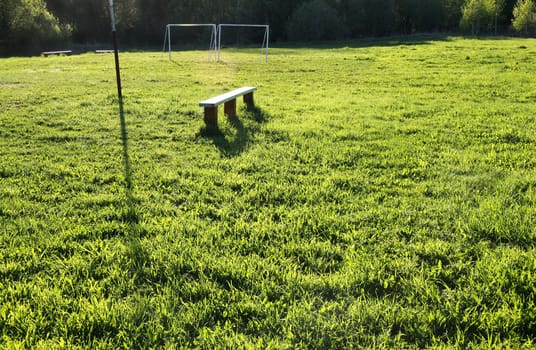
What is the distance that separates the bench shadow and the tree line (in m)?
38.0

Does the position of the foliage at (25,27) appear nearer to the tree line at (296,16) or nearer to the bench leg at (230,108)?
the tree line at (296,16)

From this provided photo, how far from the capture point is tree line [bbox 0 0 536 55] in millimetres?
49375

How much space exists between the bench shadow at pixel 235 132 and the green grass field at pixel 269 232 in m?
0.07

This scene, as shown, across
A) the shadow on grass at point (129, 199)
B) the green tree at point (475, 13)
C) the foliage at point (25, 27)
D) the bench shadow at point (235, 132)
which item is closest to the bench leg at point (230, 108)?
the bench shadow at point (235, 132)

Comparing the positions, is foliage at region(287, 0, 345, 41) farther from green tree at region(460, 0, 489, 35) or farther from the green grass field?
the green grass field

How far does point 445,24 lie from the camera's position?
65.2 m

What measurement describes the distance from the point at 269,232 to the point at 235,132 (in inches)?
140

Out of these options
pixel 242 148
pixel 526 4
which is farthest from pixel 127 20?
pixel 242 148

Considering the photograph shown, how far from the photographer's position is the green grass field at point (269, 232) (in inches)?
94.7

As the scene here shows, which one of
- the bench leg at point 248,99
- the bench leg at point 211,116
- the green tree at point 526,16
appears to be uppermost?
the green tree at point 526,16

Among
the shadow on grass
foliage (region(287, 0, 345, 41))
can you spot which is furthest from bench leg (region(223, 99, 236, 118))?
foliage (region(287, 0, 345, 41))

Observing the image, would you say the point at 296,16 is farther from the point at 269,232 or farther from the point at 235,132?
the point at 269,232

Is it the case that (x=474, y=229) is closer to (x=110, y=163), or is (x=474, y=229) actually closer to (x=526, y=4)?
(x=110, y=163)

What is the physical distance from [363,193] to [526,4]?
2149 inches
